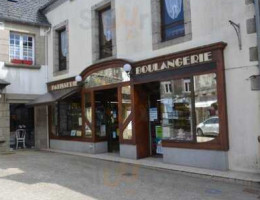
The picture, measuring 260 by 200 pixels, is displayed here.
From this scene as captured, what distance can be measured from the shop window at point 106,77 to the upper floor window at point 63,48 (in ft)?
A: 8.33

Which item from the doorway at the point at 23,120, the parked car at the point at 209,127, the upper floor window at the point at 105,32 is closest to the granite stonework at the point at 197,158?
the parked car at the point at 209,127

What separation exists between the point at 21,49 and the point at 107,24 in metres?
4.77

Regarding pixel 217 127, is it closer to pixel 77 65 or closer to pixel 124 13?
pixel 124 13

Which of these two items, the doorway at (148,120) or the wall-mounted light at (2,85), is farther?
the wall-mounted light at (2,85)

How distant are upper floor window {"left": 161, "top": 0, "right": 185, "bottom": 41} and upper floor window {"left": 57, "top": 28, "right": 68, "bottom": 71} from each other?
5.77 m

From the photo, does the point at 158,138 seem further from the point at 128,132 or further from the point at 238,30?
the point at 238,30

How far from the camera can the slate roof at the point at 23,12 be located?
15.0m

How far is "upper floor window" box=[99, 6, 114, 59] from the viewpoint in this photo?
12789 millimetres

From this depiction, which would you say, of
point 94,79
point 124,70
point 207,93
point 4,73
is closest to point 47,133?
point 4,73

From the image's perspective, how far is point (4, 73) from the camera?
581 inches

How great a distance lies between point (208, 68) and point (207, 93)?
2.15 feet

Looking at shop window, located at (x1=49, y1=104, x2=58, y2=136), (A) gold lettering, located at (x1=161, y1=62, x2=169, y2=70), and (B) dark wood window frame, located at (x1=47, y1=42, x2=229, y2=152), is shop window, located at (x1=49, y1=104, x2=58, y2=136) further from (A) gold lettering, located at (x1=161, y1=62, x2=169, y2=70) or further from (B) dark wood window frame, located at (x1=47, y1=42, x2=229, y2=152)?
(A) gold lettering, located at (x1=161, y1=62, x2=169, y2=70)

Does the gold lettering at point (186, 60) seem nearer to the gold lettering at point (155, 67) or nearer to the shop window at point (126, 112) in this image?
the gold lettering at point (155, 67)

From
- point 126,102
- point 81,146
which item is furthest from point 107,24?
point 81,146
